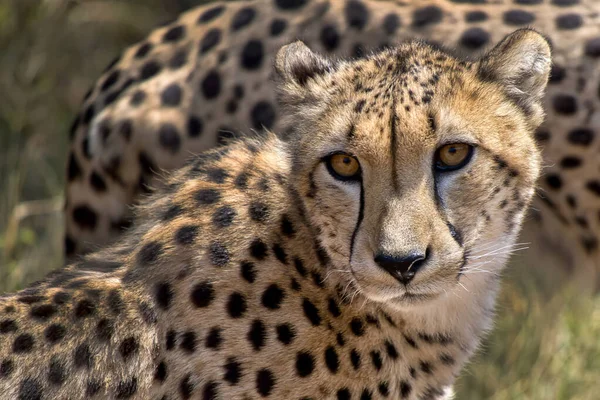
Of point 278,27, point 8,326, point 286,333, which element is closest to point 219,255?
point 286,333

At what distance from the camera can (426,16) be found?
4.70 meters

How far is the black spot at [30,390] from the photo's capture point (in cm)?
301

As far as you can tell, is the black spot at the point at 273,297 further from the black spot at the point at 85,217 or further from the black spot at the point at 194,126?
the black spot at the point at 85,217

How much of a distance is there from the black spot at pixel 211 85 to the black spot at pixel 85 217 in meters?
0.68

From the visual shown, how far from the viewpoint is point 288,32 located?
4.73m

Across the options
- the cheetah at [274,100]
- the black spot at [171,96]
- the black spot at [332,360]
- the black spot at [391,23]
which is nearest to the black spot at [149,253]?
the black spot at [332,360]

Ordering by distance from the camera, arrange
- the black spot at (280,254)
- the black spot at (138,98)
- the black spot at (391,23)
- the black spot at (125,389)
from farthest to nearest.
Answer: the black spot at (138,98) < the black spot at (391,23) < the black spot at (280,254) < the black spot at (125,389)

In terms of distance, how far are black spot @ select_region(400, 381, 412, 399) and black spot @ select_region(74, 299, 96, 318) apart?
0.90 meters

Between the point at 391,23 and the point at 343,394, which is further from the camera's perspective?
the point at 391,23

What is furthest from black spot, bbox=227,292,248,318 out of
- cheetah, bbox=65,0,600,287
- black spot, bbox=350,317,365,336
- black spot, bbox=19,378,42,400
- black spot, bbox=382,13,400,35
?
black spot, bbox=382,13,400,35

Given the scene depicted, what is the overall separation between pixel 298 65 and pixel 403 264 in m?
0.84

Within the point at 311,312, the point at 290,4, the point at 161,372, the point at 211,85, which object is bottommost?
the point at 161,372

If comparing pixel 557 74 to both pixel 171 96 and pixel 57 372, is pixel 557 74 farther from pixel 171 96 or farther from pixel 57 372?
pixel 57 372

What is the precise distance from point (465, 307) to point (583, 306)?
7.37 ft
